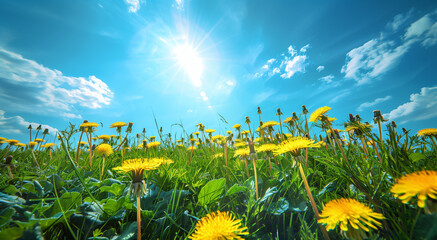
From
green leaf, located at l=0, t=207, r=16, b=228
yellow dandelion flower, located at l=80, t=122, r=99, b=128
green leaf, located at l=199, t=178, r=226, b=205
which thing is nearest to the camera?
green leaf, located at l=0, t=207, r=16, b=228

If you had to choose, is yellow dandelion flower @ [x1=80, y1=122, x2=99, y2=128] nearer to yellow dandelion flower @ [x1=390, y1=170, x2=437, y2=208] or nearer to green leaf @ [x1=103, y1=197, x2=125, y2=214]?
green leaf @ [x1=103, y1=197, x2=125, y2=214]

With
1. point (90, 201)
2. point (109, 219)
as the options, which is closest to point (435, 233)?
point (109, 219)

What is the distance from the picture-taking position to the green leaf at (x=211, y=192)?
1151mm

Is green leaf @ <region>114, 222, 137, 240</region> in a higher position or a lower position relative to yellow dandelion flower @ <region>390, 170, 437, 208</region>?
lower

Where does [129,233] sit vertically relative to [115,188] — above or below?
below

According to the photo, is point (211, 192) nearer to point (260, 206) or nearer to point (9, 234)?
point (260, 206)

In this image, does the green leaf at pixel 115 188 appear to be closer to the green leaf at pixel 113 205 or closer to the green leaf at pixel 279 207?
the green leaf at pixel 113 205

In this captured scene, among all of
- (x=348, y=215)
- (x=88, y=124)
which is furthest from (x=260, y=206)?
(x=88, y=124)

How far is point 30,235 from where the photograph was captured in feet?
2.13

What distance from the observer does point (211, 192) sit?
1158 mm

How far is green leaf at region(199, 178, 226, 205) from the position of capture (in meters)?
1.15

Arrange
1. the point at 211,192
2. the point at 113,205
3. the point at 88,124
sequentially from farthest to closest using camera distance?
1. the point at 88,124
2. the point at 211,192
3. the point at 113,205

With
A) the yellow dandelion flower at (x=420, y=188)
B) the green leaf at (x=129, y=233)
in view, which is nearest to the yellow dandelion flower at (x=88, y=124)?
the green leaf at (x=129, y=233)

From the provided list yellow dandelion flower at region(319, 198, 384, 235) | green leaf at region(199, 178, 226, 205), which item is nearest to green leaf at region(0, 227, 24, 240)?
green leaf at region(199, 178, 226, 205)
